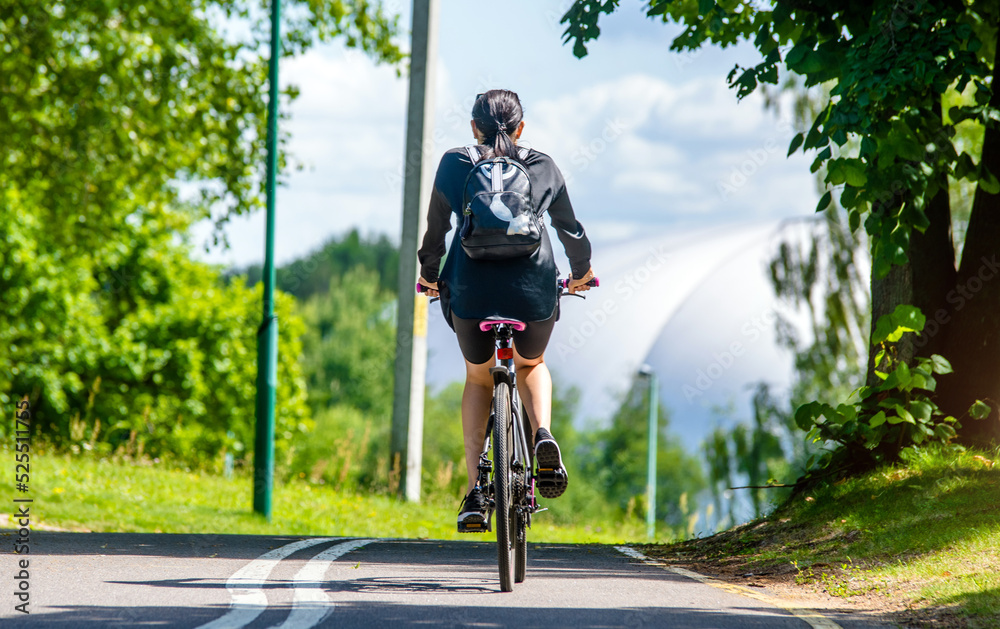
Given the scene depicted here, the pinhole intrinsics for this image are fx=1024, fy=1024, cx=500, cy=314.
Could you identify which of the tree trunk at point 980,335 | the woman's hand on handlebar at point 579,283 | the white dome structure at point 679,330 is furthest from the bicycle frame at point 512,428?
the white dome structure at point 679,330

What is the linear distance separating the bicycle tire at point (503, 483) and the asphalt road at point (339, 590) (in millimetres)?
137

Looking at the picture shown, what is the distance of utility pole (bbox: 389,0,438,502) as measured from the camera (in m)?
12.9

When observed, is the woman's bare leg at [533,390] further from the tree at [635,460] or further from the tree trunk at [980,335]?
the tree at [635,460]

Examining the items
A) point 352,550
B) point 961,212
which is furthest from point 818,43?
point 961,212

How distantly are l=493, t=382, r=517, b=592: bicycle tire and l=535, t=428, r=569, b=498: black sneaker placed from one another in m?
0.18

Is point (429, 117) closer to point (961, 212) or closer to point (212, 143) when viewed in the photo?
point (212, 143)

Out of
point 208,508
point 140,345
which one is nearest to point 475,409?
point 208,508

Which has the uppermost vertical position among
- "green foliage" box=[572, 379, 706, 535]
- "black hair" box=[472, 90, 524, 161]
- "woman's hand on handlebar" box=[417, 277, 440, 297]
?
"black hair" box=[472, 90, 524, 161]

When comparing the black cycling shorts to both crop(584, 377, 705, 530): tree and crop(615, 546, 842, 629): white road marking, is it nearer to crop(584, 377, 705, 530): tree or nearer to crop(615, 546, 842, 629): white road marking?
crop(615, 546, 842, 629): white road marking

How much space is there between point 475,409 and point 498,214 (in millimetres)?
1010

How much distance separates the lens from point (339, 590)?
4.31 metres

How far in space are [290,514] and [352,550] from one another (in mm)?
5830

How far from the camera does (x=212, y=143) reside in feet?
47.6

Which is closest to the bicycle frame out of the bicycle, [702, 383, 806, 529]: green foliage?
the bicycle
